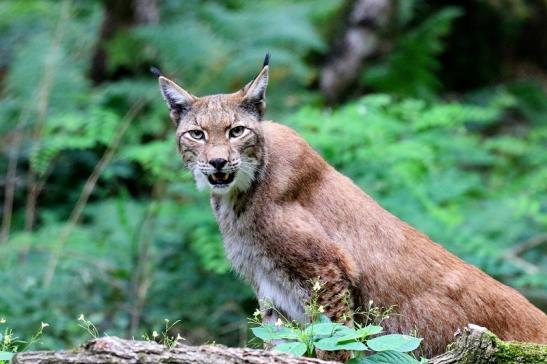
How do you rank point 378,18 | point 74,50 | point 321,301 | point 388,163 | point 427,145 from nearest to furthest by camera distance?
point 321,301
point 388,163
point 427,145
point 74,50
point 378,18

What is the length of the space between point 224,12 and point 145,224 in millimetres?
2777

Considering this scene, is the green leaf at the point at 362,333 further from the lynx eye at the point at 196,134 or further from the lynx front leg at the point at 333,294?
the lynx eye at the point at 196,134

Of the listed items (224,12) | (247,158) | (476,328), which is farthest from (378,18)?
(476,328)

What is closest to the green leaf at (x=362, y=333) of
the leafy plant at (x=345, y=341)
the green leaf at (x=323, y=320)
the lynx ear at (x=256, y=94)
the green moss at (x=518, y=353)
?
the leafy plant at (x=345, y=341)

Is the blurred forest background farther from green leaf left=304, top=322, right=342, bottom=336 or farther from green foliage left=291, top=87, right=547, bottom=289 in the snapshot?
green leaf left=304, top=322, right=342, bottom=336

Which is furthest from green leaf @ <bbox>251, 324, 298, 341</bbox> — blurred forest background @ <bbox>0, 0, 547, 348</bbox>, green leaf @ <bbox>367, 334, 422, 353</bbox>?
blurred forest background @ <bbox>0, 0, 547, 348</bbox>

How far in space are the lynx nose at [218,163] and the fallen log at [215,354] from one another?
2067 millimetres

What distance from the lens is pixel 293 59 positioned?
34.9ft

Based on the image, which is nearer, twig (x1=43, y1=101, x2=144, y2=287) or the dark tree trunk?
twig (x1=43, y1=101, x2=144, y2=287)

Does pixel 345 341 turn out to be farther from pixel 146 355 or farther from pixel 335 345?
pixel 146 355

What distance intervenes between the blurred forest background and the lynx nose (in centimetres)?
236

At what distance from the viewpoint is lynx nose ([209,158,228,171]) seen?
626 centimetres

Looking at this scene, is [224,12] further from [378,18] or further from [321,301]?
[321,301]

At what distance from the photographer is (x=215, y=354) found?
14.3 ft
